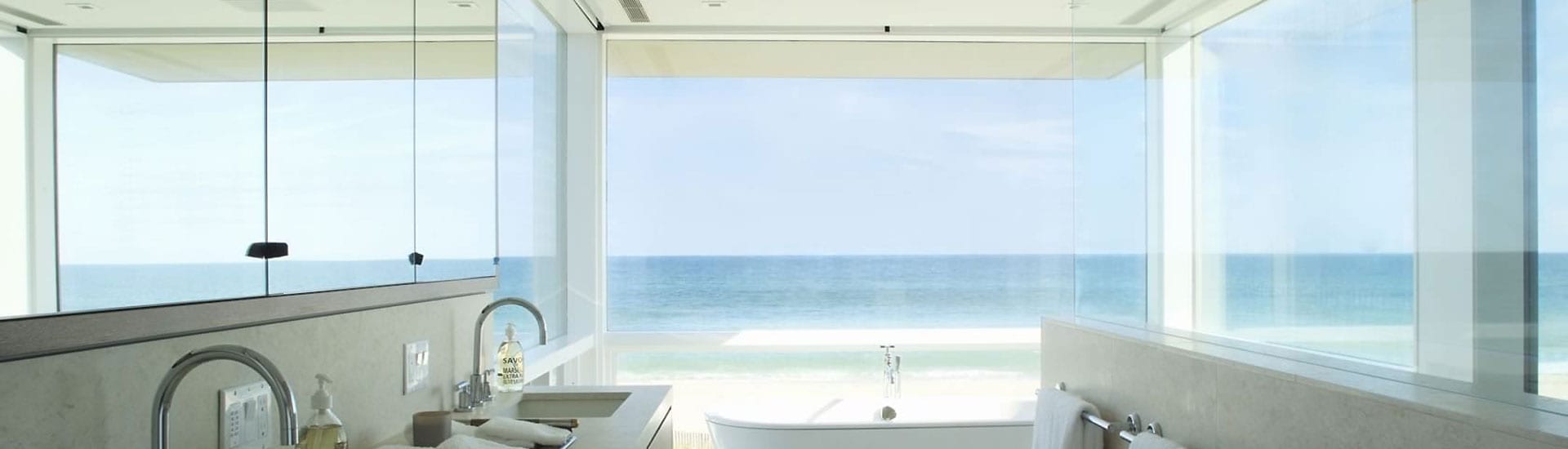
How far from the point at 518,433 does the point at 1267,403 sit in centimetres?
140

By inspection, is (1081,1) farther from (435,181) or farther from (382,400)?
(382,400)

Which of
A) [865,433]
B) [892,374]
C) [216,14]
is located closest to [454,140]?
[216,14]

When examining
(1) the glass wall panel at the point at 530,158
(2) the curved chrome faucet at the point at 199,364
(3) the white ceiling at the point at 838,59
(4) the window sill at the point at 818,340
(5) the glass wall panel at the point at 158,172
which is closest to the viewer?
(5) the glass wall panel at the point at 158,172

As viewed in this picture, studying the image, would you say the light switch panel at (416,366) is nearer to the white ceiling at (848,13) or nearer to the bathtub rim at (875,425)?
the bathtub rim at (875,425)

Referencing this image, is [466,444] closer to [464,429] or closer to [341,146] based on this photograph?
[464,429]

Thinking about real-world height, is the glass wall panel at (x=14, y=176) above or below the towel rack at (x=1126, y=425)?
above

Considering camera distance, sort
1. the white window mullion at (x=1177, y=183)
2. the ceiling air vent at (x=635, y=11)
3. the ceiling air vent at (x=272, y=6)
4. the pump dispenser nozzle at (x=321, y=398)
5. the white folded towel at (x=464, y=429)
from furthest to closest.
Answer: the ceiling air vent at (x=635, y=11), the white window mullion at (x=1177, y=183), the white folded towel at (x=464, y=429), the pump dispenser nozzle at (x=321, y=398), the ceiling air vent at (x=272, y=6)

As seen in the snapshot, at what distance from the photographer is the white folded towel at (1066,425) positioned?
8.48ft

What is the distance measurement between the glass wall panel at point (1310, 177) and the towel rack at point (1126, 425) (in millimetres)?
244

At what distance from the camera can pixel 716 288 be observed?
48.7ft

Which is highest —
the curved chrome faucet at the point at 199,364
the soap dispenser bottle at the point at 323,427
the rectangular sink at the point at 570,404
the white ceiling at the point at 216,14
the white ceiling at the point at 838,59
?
the white ceiling at the point at 838,59

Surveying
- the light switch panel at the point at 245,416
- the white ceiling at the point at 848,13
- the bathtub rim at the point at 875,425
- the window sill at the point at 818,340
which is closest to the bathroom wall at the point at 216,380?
the light switch panel at the point at 245,416

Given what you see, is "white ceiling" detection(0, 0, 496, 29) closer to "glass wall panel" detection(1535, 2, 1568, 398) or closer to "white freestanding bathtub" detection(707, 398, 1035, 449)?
"glass wall panel" detection(1535, 2, 1568, 398)

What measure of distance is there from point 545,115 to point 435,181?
2724 mm
